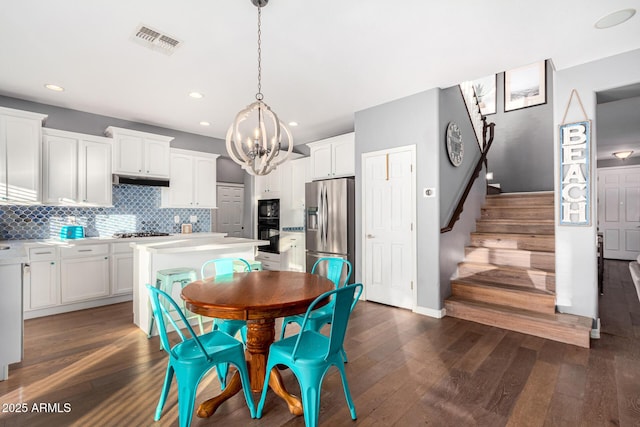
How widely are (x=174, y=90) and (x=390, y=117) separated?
8.92 feet

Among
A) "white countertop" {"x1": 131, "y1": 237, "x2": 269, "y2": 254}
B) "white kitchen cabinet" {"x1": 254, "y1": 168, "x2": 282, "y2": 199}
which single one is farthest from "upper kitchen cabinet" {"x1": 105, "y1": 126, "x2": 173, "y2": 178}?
"white kitchen cabinet" {"x1": 254, "y1": 168, "x2": 282, "y2": 199}

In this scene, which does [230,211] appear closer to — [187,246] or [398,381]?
[187,246]

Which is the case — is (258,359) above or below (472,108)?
below

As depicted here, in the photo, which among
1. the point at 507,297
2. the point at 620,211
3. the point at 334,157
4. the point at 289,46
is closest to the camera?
the point at 289,46

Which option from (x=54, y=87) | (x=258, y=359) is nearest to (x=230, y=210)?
(x=54, y=87)

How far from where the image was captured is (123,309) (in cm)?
400

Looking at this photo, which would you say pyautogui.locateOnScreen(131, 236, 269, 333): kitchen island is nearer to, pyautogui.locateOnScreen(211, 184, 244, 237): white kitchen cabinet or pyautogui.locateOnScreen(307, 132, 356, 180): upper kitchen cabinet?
pyautogui.locateOnScreen(307, 132, 356, 180): upper kitchen cabinet

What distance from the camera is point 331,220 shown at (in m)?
4.72

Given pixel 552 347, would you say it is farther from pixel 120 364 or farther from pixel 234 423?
pixel 120 364

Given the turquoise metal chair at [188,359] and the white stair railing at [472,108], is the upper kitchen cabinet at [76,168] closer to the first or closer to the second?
the turquoise metal chair at [188,359]

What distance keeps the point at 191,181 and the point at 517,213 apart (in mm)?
5330

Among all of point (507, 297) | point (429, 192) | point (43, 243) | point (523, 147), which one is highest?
point (523, 147)

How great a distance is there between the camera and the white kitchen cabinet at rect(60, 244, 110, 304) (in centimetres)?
384

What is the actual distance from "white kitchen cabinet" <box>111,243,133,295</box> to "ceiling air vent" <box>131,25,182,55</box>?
2691 mm
